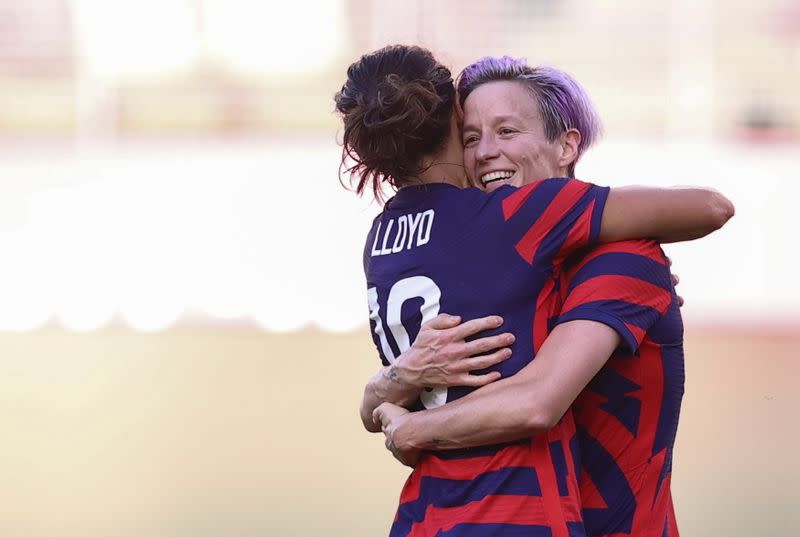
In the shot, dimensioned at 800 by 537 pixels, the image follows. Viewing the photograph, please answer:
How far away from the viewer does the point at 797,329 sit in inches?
368

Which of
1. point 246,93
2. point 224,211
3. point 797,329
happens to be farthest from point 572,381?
point 246,93

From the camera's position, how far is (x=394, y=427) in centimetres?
217

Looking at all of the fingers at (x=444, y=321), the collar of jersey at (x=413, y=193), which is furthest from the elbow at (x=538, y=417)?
the collar of jersey at (x=413, y=193)

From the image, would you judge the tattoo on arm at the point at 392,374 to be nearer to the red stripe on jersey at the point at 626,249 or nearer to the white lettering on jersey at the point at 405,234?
the white lettering on jersey at the point at 405,234

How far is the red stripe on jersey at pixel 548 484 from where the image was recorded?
6.51ft

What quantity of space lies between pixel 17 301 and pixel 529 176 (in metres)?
8.15

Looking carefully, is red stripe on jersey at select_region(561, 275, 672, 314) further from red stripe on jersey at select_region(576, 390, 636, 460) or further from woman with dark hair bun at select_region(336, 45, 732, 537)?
red stripe on jersey at select_region(576, 390, 636, 460)

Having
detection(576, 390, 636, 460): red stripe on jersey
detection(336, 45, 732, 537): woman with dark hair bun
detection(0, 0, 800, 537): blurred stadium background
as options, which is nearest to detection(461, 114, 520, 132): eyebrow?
detection(336, 45, 732, 537): woman with dark hair bun

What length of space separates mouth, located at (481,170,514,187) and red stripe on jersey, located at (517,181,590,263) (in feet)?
0.99

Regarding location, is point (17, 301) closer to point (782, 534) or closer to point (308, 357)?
point (308, 357)

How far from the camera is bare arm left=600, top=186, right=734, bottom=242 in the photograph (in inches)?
80.6

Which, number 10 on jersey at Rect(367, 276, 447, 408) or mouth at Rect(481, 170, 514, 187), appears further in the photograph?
mouth at Rect(481, 170, 514, 187)

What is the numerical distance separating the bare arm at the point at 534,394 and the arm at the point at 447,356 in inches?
1.7

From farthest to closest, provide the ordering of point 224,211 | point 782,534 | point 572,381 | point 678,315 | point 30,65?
point 30,65
point 224,211
point 782,534
point 678,315
point 572,381
